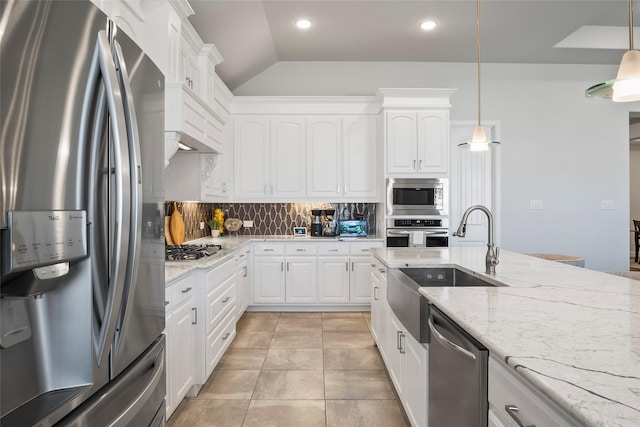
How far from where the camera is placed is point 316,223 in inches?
181

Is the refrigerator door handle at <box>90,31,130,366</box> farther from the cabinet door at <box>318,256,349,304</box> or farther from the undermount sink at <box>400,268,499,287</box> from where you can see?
the cabinet door at <box>318,256,349,304</box>

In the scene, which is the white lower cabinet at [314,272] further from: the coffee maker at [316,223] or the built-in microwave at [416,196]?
the built-in microwave at [416,196]

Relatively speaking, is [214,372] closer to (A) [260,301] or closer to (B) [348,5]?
(A) [260,301]

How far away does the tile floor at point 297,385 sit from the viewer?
84.9 inches

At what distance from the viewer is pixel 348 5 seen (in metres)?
3.38

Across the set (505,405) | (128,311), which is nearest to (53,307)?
(128,311)

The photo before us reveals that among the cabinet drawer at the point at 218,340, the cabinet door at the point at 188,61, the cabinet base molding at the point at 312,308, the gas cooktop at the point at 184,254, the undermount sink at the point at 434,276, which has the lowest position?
the cabinet base molding at the point at 312,308

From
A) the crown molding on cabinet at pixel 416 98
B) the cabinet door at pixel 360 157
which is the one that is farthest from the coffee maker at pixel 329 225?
the crown molding on cabinet at pixel 416 98

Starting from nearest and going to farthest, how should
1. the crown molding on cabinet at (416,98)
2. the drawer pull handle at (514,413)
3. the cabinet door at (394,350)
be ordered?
the drawer pull handle at (514,413)
the cabinet door at (394,350)
the crown molding on cabinet at (416,98)

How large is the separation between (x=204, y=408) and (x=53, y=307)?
5.72ft

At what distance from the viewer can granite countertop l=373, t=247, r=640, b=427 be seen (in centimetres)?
68

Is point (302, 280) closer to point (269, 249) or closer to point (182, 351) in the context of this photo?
point (269, 249)

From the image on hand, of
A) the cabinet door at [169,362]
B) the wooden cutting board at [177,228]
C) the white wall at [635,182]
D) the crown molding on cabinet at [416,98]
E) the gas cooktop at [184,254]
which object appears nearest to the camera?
the cabinet door at [169,362]

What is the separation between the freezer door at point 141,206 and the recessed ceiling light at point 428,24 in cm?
325
